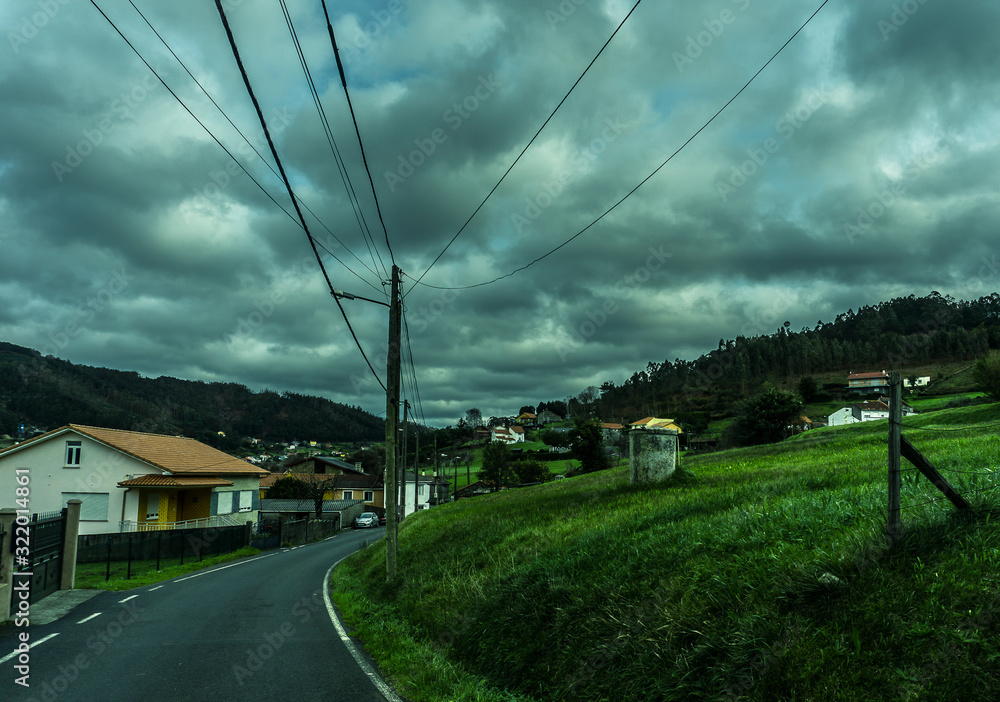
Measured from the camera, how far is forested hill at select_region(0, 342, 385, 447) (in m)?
93.1

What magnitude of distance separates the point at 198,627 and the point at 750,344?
17887 cm

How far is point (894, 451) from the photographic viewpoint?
5.96 m

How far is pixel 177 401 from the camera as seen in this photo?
137125mm

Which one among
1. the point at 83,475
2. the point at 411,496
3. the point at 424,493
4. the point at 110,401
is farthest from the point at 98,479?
the point at 110,401

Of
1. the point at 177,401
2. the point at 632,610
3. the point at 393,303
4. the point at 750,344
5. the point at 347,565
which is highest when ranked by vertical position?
the point at 750,344

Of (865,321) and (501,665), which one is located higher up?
(865,321)

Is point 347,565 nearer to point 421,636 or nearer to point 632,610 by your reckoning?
point 421,636

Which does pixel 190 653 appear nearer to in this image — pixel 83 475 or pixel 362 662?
pixel 362 662

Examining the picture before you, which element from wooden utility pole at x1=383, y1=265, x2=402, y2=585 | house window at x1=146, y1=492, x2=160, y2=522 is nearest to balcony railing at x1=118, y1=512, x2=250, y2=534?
house window at x1=146, y1=492, x2=160, y2=522

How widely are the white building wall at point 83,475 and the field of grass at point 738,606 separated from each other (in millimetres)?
33689

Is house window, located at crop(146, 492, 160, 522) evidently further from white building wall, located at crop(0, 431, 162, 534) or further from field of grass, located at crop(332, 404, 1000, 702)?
field of grass, located at crop(332, 404, 1000, 702)

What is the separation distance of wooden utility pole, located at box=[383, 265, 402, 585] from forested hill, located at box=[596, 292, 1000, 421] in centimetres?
12167

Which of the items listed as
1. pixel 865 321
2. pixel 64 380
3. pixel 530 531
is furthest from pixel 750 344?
pixel 530 531

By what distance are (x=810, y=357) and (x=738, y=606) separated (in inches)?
6865
